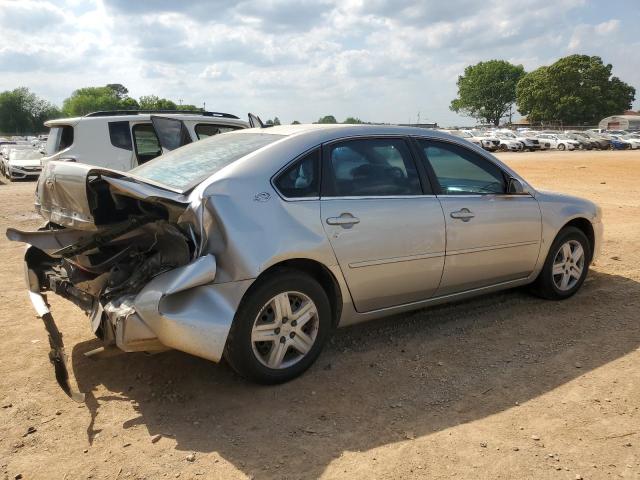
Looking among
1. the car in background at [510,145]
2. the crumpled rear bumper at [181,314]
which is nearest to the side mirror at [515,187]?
the crumpled rear bumper at [181,314]

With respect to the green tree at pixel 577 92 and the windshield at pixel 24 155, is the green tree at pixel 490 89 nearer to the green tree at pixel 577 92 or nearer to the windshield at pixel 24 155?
the green tree at pixel 577 92

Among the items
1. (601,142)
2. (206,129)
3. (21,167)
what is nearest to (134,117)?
(206,129)

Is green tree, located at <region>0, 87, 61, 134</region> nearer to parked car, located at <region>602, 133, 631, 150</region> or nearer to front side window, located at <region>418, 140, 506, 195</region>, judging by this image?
parked car, located at <region>602, 133, 631, 150</region>

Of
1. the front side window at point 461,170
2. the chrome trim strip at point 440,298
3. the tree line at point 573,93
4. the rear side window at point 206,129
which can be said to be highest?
the tree line at point 573,93

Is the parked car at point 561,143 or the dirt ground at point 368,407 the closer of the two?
the dirt ground at point 368,407

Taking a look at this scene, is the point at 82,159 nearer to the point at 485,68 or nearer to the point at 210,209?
the point at 210,209

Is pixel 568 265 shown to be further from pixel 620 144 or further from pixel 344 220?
pixel 620 144

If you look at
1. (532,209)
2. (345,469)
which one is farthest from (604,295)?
(345,469)

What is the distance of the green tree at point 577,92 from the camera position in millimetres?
88713

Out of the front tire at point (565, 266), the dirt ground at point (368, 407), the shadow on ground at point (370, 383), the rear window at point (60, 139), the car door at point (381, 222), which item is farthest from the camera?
the rear window at point (60, 139)

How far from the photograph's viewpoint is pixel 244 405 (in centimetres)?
350

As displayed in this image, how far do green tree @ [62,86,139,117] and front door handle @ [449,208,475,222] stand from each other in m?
101

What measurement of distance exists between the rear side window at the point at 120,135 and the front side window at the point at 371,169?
20.7ft

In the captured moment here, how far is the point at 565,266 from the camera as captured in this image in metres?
5.39
